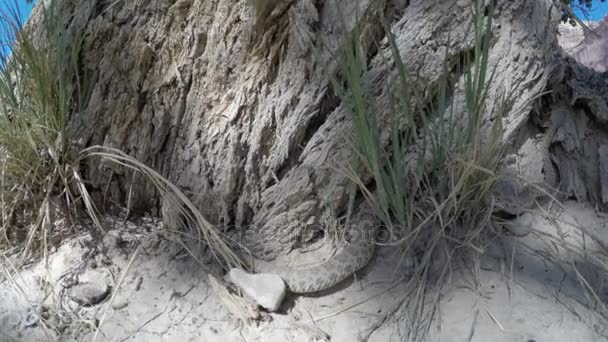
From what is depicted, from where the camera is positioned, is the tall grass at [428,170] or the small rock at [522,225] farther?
the small rock at [522,225]

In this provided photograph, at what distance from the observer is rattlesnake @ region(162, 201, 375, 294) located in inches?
58.2

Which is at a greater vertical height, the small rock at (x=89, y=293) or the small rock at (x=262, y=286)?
the small rock at (x=89, y=293)

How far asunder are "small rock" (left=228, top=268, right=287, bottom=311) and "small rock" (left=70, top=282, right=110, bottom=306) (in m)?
0.44

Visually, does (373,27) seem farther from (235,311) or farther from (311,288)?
(235,311)

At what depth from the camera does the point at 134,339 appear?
141cm

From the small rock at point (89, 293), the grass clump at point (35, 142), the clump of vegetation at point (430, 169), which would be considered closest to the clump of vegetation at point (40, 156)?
the grass clump at point (35, 142)

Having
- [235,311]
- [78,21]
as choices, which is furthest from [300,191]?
[78,21]

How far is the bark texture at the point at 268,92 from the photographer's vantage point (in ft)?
5.51

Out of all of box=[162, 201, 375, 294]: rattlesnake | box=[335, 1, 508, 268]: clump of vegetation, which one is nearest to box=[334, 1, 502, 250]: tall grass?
box=[335, 1, 508, 268]: clump of vegetation

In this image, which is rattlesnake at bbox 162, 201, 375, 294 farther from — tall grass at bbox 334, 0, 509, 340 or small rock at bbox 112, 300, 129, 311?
small rock at bbox 112, 300, 129, 311

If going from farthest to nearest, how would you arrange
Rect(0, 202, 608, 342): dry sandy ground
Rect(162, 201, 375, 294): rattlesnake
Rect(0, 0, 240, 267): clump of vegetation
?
1. Rect(0, 0, 240, 267): clump of vegetation
2. Rect(162, 201, 375, 294): rattlesnake
3. Rect(0, 202, 608, 342): dry sandy ground

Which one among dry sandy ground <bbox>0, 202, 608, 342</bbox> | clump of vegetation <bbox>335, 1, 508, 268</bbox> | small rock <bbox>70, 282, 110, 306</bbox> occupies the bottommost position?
dry sandy ground <bbox>0, 202, 608, 342</bbox>

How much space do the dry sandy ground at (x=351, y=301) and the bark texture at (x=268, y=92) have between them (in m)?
0.26

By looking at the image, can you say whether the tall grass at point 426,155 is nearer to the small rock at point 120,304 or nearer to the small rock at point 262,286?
the small rock at point 262,286
